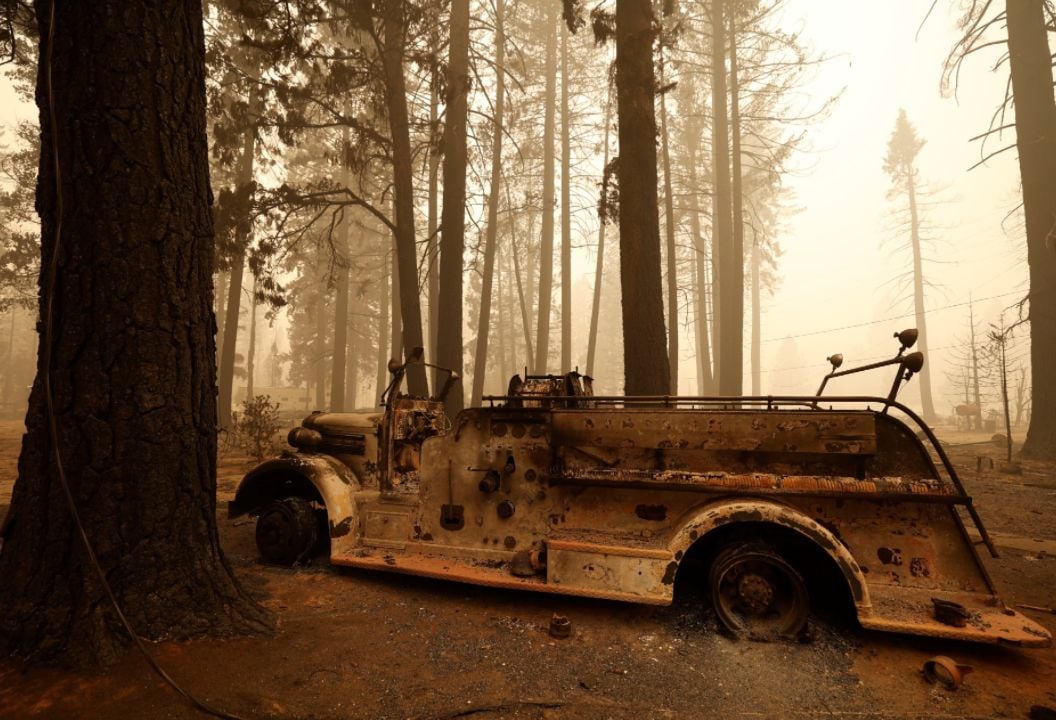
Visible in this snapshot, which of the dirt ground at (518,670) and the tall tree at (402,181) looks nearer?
the dirt ground at (518,670)

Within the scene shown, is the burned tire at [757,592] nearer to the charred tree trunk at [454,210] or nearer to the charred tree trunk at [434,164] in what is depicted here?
the charred tree trunk at [454,210]

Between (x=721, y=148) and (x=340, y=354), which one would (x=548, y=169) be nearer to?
(x=721, y=148)

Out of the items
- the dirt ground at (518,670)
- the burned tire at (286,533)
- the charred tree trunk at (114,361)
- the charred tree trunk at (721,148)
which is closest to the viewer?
the dirt ground at (518,670)

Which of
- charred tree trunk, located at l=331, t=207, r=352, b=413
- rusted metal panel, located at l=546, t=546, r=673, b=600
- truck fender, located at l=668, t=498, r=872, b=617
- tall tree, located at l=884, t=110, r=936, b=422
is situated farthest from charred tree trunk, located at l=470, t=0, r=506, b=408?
tall tree, located at l=884, t=110, r=936, b=422

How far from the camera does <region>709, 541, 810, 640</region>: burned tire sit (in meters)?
3.02

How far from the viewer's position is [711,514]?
302cm

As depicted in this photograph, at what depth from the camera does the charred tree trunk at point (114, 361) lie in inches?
100

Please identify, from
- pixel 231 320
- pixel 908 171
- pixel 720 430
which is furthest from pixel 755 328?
pixel 720 430

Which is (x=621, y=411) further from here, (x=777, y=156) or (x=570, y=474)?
(x=777, y=156)

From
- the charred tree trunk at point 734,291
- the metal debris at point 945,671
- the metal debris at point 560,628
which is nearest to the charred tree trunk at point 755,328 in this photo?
the charred tree trunk at point 734,291

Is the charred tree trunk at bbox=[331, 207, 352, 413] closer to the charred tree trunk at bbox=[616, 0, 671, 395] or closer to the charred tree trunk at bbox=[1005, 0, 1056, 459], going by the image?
the charred tree trunk at bbox=[616, 0, 671, 395]

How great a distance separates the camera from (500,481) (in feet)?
12.0

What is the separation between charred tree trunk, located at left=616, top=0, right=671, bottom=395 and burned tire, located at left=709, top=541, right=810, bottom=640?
3716mm

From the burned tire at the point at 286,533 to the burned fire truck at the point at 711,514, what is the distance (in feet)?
1.51
